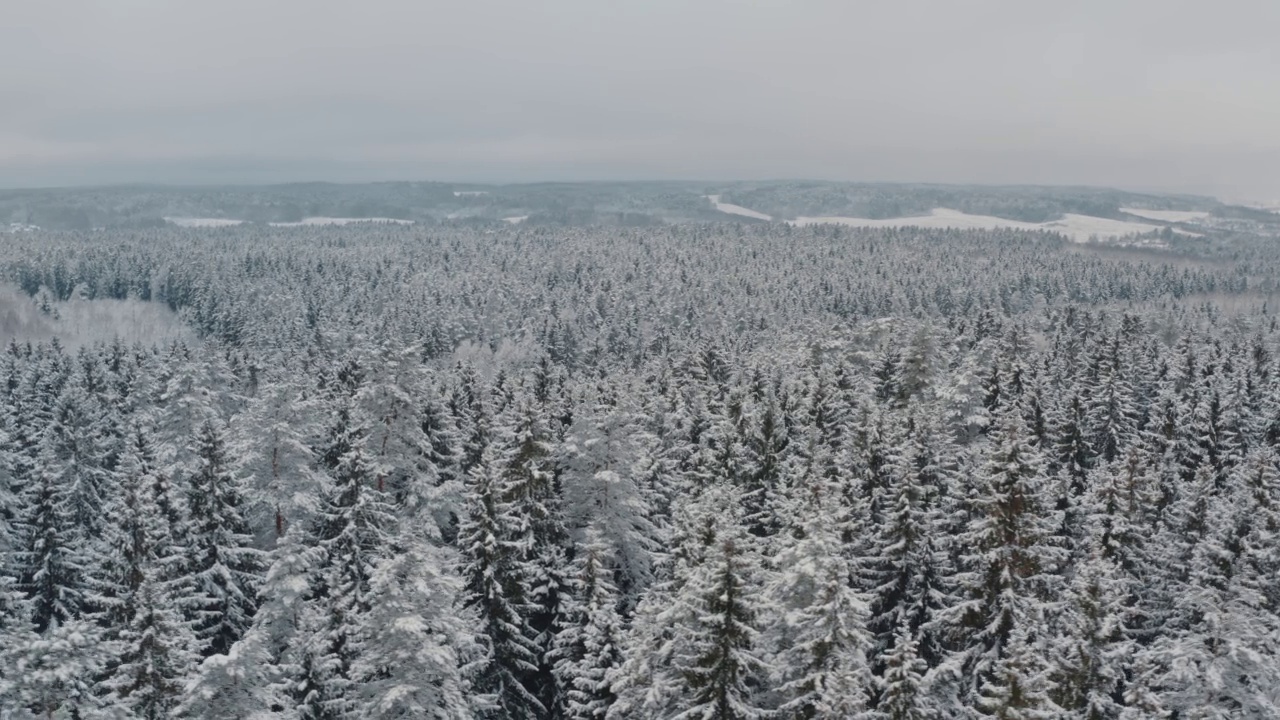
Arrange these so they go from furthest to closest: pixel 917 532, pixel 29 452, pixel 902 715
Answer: pixel 29 452
pixel 917 532
pixel 902 715

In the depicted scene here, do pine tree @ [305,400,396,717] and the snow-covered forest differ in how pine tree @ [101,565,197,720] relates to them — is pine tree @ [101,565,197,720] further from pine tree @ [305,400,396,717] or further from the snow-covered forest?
pine tree @ [305,400,396,717]

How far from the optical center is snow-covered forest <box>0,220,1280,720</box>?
21938 millimetres

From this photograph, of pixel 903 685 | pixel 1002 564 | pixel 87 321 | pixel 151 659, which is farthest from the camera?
pixel 87 321

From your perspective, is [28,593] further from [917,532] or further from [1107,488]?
[1107,488]

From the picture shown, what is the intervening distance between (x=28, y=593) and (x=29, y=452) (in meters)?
13.3

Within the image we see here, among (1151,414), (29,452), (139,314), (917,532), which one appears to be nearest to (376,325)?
(139,314)

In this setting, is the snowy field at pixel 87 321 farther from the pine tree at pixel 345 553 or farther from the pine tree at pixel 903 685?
the pine tree at pixel 903 685

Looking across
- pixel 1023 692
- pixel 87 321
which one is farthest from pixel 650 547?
pixel 87 321

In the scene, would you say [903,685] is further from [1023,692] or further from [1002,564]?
[1002,564]

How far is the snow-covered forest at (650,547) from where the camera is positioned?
2194 cm

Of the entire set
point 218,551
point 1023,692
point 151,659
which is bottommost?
point 218,551

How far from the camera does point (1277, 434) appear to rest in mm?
50156

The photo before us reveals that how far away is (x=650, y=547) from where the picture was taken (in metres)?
36.5

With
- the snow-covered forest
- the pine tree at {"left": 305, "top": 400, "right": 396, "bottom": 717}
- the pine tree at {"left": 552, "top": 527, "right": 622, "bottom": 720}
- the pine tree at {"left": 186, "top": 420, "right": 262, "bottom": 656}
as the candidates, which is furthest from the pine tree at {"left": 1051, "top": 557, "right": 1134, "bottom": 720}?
the pine tree at {"left": 186, "top": 420, "right": 262, "bottom": 656}
